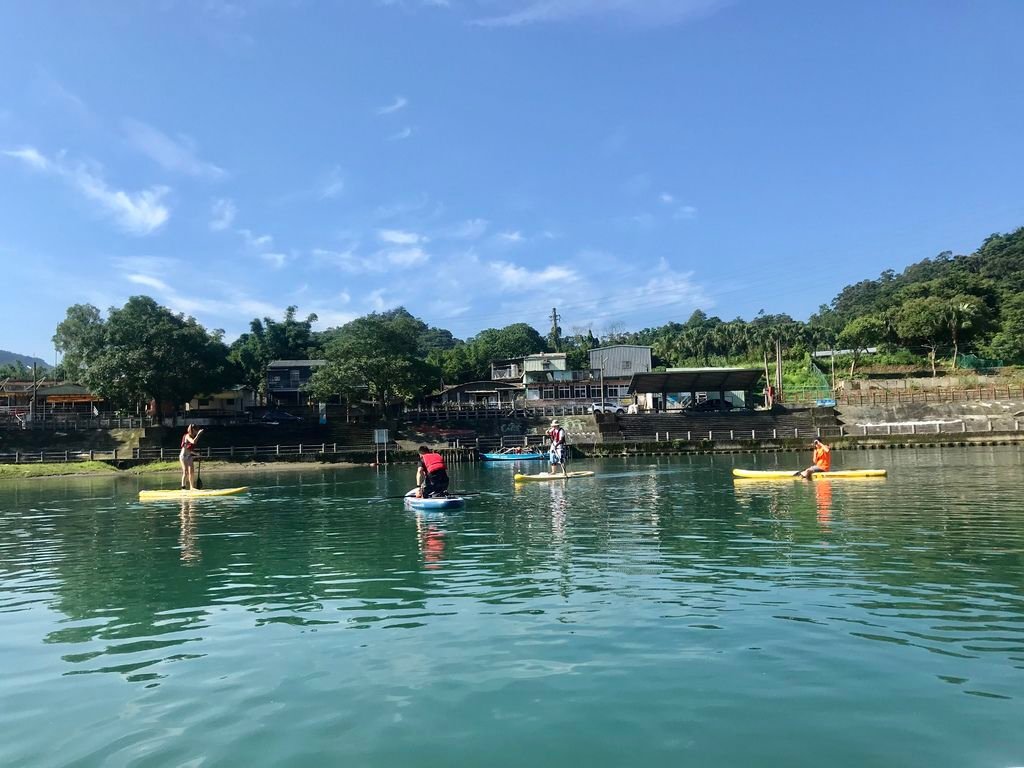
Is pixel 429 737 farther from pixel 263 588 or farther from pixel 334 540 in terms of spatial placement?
pixel 334 540

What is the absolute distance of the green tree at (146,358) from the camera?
5531cm

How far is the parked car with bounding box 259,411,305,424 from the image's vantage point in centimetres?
6609

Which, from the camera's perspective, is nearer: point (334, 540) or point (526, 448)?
point (334, 540)

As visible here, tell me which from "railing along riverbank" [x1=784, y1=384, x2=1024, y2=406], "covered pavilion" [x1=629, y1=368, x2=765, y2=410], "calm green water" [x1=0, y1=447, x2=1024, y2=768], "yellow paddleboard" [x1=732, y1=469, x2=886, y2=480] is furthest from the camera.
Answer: "covered pavilion" [x1=629, y1=368, x2=765, y2=410]

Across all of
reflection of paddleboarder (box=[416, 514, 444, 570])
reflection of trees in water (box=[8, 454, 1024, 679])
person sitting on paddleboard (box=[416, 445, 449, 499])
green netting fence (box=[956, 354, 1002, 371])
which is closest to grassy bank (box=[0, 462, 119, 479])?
reflection of trees in water (box=[8, 454, 1024, 679])

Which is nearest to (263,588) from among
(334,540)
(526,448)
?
(334,540)

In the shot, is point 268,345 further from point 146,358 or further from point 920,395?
point 920,395

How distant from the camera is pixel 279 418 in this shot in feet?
226

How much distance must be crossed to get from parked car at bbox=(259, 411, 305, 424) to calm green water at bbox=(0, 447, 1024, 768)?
50446 millimetres

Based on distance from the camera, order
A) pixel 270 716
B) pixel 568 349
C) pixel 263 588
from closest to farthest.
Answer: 1. pixel 270 716
2. pixel 263 588
3. pixel 568 349

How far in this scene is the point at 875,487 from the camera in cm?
2300

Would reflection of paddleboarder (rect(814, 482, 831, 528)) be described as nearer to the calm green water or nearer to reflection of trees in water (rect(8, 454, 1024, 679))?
reflection of trees in water (rect(8, 454, 1024, 679))

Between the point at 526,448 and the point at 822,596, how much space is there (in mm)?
45453

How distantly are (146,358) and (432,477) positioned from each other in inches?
1748
